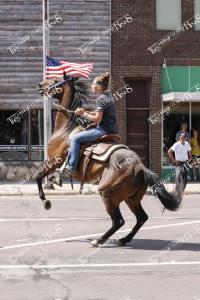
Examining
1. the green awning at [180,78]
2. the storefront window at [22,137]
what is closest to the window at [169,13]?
the green awning at [180,78]

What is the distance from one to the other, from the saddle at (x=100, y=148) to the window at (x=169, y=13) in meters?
16.2

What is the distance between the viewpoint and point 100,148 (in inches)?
423

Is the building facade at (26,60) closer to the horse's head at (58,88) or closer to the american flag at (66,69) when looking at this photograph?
the american flag at (66,69)

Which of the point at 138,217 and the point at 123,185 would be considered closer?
the point at 123,185

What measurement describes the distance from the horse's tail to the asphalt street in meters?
0.66

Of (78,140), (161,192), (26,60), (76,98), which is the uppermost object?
(26,60)

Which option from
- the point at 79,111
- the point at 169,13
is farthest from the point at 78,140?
the point at 169,13

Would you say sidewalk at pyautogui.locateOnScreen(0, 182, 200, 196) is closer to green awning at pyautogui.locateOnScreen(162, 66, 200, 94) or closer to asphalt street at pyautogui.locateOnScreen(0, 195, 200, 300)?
green awning at pyautogui.locateOnScreen(162, 66, 200, 94)

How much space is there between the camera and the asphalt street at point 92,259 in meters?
7.52

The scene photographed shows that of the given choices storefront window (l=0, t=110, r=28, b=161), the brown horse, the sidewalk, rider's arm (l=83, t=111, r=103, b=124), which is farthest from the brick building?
rider's arm (l=83, t=111, r=103, b=124)

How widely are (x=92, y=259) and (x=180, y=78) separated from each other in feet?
58.2

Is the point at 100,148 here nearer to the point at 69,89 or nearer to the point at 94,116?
the point at 94,116

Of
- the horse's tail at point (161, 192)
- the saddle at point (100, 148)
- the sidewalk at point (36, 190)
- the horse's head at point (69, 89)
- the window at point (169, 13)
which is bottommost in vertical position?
the sidewalk at point (36, 190)

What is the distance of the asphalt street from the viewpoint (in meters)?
7.52
